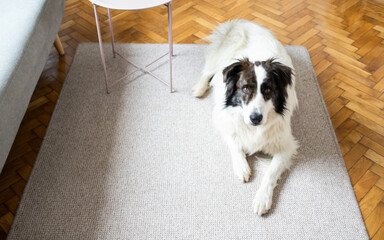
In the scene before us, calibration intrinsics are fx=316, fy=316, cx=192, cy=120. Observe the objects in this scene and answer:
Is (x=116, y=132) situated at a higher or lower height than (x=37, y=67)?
lower

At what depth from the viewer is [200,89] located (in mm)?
2133

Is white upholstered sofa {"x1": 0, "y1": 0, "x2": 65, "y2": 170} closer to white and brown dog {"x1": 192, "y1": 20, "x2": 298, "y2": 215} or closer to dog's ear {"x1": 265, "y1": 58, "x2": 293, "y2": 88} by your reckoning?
white and brown dog {"x1": 192, "y1": 20, "x2": 298, "y2": 215}

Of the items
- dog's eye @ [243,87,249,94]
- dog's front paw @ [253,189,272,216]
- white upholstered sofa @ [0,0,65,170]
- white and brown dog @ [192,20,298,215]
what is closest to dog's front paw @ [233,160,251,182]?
white and brown dog @ [192,20,298,215]

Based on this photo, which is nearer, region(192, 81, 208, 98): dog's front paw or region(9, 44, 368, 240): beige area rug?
region(9, 44, 368, 240): beige area rug

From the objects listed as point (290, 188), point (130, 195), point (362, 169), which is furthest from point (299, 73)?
point (130, 195)

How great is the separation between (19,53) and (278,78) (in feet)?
4.06

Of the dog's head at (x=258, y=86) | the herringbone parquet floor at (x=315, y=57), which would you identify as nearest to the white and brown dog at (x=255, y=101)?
the dog's head at (x=258, y=86)

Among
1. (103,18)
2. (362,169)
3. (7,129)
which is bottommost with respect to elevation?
(362,169)

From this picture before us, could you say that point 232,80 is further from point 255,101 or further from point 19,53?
point 19,53

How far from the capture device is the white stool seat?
65.1 inches

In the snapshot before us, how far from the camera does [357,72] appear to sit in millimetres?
2387

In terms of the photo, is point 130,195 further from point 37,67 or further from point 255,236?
point 37,67

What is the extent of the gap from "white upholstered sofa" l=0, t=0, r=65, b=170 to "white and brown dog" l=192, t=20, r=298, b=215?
971 mm

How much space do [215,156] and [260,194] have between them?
13.7 inches
